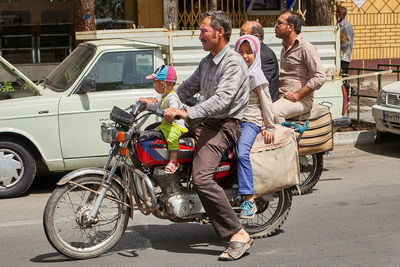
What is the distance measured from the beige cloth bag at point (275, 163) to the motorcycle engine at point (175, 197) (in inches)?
21.0

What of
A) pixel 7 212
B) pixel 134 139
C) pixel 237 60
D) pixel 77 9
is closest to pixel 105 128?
pixel 134 139

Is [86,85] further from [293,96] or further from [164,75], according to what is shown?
[164,75]

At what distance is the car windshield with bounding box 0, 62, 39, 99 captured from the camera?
8672 mm

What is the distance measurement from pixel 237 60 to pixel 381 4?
13.8 metres

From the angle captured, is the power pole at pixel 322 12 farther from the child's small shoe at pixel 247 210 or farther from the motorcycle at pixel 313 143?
the child's small shoe at pixel 247 210

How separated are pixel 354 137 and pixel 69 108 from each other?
4.94 m

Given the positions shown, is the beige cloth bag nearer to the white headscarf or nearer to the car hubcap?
the white headscarf

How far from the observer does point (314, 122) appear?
8.26 m

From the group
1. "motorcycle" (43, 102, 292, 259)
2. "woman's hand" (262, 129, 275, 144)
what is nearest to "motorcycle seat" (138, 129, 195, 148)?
"motorcycle" (43, 102, 292, 259)

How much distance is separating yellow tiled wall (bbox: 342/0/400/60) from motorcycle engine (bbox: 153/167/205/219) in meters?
13.1

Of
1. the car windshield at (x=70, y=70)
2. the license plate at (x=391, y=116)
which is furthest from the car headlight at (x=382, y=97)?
the car windshield at (x=70, y=70)

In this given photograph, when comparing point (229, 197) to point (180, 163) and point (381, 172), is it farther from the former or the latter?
point (381, 172)

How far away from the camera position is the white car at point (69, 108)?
832cm

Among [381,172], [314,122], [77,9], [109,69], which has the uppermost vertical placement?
[77,9]
